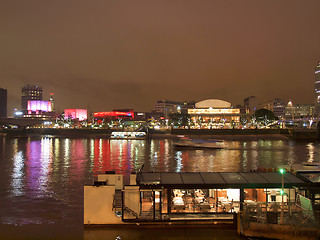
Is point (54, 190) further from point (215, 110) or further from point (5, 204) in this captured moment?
point (215, 110)

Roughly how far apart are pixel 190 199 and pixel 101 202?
3.38 metres

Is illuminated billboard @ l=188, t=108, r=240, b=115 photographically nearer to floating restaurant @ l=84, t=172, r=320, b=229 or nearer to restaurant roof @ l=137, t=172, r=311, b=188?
restaurant roof @ l=137, t=172, r=311, b=188

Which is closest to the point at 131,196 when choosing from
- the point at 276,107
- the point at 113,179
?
the point at 113,179

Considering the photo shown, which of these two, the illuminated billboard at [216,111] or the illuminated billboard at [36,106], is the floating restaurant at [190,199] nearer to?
the illuminated billboard at [216,111]

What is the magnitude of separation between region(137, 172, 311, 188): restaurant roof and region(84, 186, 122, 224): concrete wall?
1.28m

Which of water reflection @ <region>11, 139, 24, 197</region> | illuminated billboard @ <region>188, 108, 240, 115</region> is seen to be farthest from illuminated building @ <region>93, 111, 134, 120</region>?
water reflection @ <region>11, 139, 24, 197</region>

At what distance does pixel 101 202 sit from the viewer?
1082 cm

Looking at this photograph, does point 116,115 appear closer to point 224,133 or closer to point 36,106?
point 36,106

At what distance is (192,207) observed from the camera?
36.7 ft

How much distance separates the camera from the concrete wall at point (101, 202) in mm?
10781

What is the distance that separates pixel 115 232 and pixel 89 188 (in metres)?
1.85

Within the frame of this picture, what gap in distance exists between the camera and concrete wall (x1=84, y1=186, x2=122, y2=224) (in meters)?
10.8

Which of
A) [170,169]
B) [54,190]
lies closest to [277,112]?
[170,169]

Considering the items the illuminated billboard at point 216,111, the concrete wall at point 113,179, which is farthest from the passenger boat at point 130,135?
the concrete wall at point 113,179
